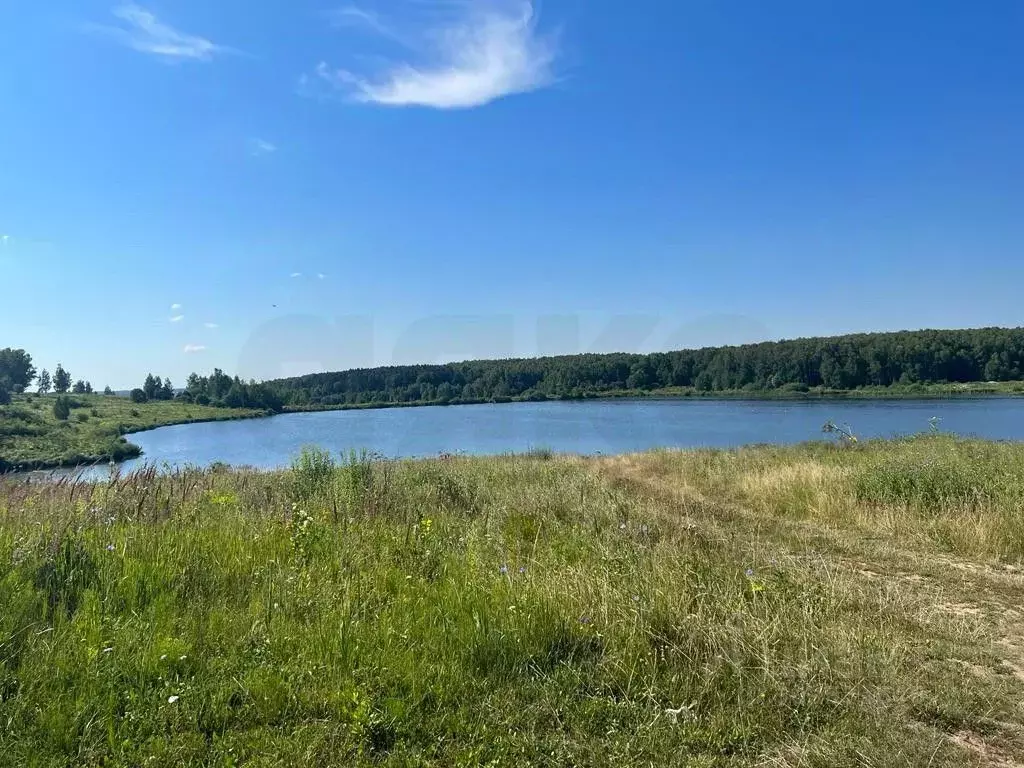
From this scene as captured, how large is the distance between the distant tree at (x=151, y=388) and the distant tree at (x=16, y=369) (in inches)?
664

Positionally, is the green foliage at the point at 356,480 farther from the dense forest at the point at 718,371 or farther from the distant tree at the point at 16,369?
the distant tree at the point at 16,369

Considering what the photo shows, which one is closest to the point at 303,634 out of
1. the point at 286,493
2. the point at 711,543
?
the point at 711,543

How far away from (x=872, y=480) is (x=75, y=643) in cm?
1045

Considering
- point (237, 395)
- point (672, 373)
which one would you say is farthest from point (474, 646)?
point (237, 395)

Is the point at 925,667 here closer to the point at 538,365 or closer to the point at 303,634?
the point at 303,634

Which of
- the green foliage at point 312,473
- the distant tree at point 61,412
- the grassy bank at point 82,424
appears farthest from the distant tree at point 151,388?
the green foliage at point 312,473

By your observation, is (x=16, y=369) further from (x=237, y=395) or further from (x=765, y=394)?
(x=765, y=394)

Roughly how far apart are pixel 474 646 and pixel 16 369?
388 ft

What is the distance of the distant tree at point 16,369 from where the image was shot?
86.8 meters

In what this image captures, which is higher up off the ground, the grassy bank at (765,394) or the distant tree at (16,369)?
the distant tree at (16,369)

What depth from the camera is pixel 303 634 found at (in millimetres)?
3346

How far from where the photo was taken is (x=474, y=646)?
3268mm

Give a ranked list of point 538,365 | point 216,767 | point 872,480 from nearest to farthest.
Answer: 1. point 216,767
2. point 872,480
3. point 538,365

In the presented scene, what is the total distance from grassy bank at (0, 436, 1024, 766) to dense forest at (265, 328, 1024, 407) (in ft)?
251
